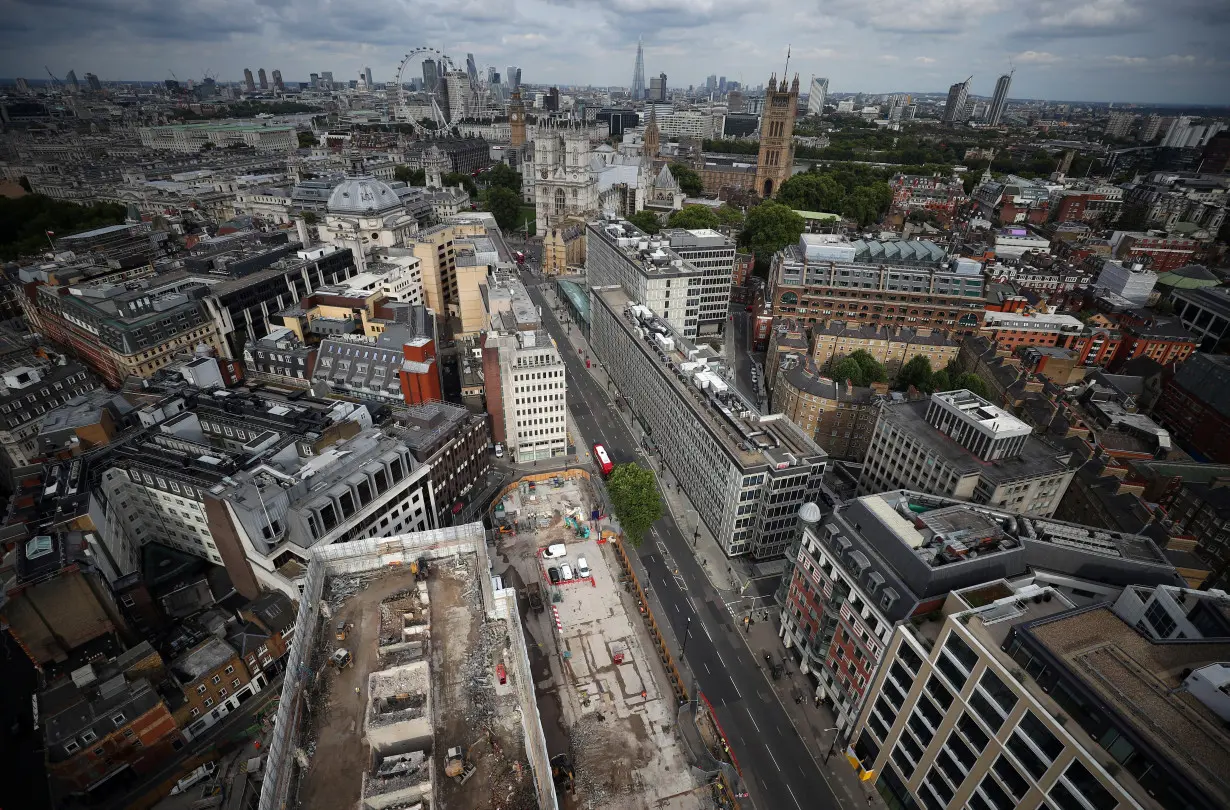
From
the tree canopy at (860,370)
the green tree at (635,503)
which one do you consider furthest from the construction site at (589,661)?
the tree canopy at (860,370)

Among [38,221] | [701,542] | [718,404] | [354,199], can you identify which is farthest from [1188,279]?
[38,221]

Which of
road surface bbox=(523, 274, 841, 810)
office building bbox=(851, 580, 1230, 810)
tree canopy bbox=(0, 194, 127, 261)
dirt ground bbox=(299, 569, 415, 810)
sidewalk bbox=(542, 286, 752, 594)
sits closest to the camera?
dirt ground bbox=(299, 569, 415, 810)

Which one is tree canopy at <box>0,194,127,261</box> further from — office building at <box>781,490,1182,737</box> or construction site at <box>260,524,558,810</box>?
office building at <box>781,490,1182,737</box>

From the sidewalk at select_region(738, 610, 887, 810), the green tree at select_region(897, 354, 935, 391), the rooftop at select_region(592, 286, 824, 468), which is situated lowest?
the sidewalk at select_region(738, 610, 887, 810)

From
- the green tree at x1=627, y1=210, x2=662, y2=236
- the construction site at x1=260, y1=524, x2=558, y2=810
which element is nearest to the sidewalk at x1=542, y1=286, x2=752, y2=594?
the construction site at x1=260, y1=524, x2=558, y2=810

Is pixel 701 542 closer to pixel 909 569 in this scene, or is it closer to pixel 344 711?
pixel 909 569

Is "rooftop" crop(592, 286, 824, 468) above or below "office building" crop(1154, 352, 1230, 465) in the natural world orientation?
above
